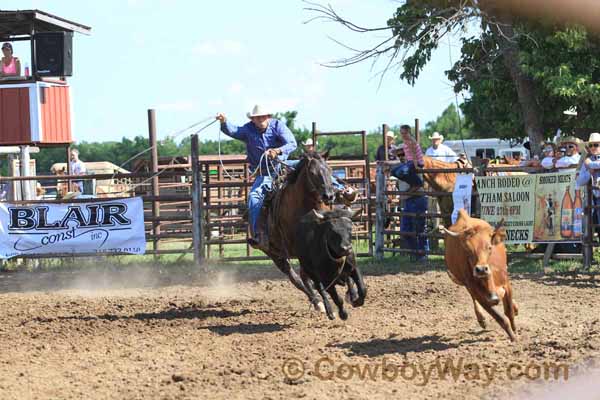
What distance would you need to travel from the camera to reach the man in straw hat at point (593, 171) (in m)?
10.5

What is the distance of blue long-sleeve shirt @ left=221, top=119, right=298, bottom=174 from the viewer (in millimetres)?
9234

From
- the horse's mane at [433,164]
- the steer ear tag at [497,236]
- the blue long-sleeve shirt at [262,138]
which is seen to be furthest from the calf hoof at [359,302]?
the horse's mane at [433,164]

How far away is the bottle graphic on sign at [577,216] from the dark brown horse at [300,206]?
13.1 feet

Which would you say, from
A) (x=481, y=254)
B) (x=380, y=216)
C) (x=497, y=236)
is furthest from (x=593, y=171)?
(x=481, y=254)

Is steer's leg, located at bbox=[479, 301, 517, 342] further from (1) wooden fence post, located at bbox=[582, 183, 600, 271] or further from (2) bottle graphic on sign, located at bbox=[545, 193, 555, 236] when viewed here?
→ (2) bottle graphic on sign, located at bbox=[545, 193, 555, 236]

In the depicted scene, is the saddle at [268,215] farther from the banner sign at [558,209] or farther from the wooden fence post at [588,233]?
the wooden fence post at [588,233]

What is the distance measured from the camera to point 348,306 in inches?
337

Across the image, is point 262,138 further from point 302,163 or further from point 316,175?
point 316,175

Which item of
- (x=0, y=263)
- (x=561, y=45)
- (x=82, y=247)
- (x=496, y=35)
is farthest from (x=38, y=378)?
(x=561, y=45)

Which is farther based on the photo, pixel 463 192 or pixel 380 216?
pixel 380 216

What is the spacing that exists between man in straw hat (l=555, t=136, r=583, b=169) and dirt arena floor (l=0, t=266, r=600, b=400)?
160cm

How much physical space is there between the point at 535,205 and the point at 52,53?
10.7 metres

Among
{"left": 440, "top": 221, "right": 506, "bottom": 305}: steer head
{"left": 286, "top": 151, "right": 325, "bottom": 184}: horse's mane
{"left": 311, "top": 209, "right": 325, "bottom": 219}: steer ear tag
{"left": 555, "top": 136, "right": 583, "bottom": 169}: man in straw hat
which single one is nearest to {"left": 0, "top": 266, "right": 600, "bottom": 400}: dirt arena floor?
{"left": 440, "top": 221, "right": 506, "bottom": 305}: steer head

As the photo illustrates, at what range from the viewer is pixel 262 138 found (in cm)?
925
